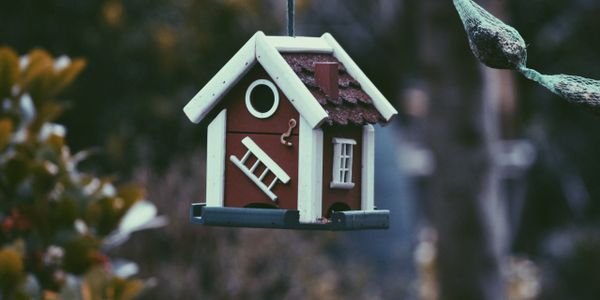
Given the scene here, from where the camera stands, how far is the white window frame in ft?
10.0

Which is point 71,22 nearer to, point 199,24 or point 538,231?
point 199,24

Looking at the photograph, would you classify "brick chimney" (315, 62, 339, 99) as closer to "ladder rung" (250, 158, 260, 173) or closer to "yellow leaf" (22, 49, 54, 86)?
"ladder rung" (250, 158, 260, 173)

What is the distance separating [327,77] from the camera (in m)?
2.97

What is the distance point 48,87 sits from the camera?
4441 millimetres

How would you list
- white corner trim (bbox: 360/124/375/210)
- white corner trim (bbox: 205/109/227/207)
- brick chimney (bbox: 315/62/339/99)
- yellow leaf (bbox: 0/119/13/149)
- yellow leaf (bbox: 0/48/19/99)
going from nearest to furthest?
1. brick chimney (bbox: 315/62/339/99)
2. white corner trim (bbox: 205/109/227/207)
3. white corner trim (bbox: 360/124/375/210)
4. yellow leaf (bbox: 0/119/13/149)
5. yellow leaf (bbox: 0/48/19/99)

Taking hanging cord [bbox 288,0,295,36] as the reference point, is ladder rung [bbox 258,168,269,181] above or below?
below

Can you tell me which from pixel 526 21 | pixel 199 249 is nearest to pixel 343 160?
pixel 199 249

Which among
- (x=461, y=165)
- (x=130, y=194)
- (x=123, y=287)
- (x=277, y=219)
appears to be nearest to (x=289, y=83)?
(x=277, y=219)

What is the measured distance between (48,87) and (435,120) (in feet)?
19.4

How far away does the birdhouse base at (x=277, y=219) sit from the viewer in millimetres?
2885

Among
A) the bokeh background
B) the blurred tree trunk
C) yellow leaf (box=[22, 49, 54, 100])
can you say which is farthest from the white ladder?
the blurred tree trunk

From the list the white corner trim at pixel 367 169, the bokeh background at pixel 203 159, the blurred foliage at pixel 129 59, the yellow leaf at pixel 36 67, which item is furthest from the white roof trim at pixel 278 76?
the blurred foliage at pixel 129 59

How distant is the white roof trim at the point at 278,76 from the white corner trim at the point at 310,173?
6cm

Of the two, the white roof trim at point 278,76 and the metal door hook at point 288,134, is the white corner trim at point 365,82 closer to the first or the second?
the white roof trim at point 278,76
